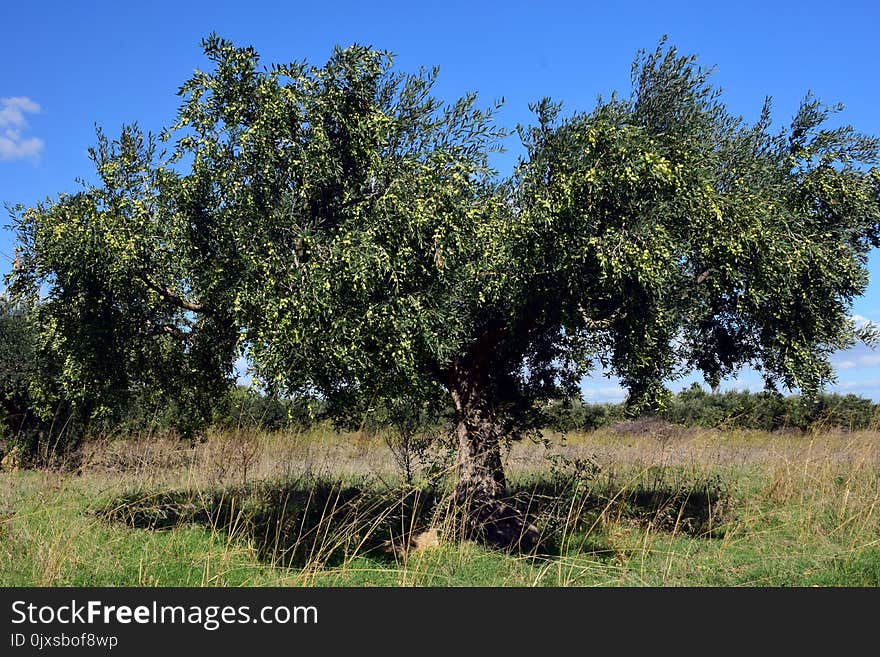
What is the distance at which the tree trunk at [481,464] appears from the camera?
1370 cm

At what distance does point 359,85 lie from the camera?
11672mm

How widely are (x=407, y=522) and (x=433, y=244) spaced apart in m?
7.33

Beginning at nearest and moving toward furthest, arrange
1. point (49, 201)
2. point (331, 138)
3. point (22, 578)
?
1. point (22, 578)
2. point (331, 138)
3. point (49, 201)

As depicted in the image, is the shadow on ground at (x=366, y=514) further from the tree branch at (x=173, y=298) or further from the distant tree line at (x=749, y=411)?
the distant tree line at (x=749, y=411)

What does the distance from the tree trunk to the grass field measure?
0.49 meters

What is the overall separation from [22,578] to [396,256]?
6971 mm

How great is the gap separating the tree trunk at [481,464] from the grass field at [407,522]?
49 cm

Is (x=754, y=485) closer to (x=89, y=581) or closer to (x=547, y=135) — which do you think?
(x=547, y=135)

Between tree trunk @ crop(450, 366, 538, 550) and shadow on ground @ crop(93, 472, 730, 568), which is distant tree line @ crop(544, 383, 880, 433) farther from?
tree trunk @ crop(450, 366, 538, 550)

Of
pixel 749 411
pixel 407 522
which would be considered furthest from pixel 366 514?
pixel 749 411

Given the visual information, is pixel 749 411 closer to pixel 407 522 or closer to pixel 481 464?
pixel 407 522

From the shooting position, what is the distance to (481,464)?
13.7m

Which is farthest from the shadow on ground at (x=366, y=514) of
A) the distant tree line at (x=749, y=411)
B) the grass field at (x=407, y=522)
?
the distant tree line at (x=749, y=411)

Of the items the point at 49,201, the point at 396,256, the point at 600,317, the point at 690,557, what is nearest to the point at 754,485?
the point at 690,557
